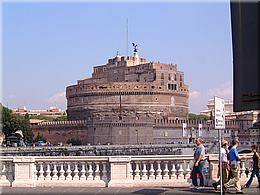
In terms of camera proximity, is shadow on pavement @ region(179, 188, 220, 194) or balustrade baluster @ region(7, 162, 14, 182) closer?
shadow on pavement @ region(179, 188, 220, 194)

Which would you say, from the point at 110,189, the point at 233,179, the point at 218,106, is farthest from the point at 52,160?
the point at 218,106

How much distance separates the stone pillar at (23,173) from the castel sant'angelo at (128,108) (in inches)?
3394

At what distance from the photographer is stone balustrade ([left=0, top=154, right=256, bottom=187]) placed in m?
12.4

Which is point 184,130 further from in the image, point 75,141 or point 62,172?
point 62,172

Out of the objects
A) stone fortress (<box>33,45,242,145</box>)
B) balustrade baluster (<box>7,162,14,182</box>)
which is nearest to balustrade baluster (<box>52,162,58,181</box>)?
balustrade baluster (<box>7,162,14,182</box>)

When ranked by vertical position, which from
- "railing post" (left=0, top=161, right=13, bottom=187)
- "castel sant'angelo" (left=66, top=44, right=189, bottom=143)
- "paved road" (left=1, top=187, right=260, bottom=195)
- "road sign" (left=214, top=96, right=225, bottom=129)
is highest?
"castel sant'angelo" (left=66, top=44, right=189, bottom=143)

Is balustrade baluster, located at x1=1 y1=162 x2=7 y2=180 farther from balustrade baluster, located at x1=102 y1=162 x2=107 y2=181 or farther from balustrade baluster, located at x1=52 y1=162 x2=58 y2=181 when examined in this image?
balustrade baluster, located at x1=102 y1=162 x2=107 y2=181

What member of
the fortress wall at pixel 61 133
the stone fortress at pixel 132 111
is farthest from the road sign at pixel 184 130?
the fortress wall at pixel 61 133

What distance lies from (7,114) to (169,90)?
38093 millimetres

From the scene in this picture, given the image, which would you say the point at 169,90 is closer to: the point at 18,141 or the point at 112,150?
the point at 18,141

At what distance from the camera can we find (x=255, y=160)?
11922mm

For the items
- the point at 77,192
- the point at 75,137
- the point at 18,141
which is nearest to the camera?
the point at 77,192

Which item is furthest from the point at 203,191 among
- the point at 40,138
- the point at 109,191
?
the point at 40,138

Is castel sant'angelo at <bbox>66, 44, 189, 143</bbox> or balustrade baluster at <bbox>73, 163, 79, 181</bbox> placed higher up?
castel sant'angelo at <bbox>66, 44, 189, 143</bbox>
